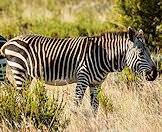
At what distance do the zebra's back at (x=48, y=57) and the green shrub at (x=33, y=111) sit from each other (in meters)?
1.95

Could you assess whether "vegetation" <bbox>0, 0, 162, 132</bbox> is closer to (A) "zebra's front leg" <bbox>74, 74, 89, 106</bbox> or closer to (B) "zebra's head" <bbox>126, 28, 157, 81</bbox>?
(A) "zebra's front leg" <bbox>74, 74, 89, 106</bbox>

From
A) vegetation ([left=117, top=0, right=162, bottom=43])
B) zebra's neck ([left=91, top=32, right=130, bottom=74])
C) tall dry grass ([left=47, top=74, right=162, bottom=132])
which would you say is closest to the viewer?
tall dry grass ([left=47, top=74, right=162, bottom=132])

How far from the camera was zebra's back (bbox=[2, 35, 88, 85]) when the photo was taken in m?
9.92

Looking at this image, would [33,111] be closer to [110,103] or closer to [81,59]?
[110,103]

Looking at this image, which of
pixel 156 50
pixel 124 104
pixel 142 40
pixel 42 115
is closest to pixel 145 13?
pixel 156 50

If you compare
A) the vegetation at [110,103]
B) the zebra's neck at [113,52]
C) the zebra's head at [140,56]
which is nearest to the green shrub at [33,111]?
the vegetation at [110,103]

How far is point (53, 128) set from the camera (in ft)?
25.6

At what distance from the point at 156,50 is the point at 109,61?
4565 millimetres

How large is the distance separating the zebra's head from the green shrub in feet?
7.42

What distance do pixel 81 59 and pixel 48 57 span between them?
643mm

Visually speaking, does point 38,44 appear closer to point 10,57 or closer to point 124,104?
point 10,57

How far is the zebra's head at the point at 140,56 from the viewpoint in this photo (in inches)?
383

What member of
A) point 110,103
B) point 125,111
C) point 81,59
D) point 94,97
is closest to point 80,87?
point 94,97

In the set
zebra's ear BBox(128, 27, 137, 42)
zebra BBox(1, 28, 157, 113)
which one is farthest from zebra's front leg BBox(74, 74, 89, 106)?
zebra's ear BBox(128, 27, 137, 42)
